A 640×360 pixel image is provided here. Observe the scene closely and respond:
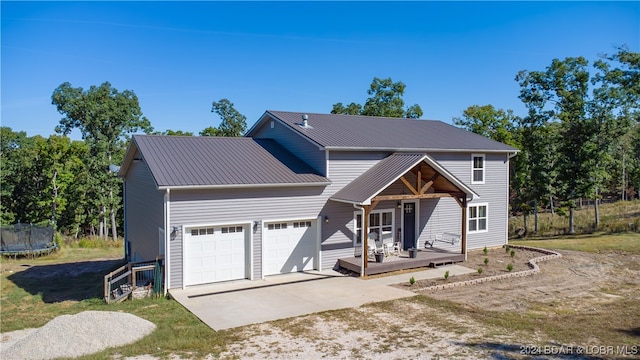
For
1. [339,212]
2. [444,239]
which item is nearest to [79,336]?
[339,212]

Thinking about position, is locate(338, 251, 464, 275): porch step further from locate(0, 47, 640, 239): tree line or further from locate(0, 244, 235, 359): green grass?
locate(0, 47, 640, 239): tree line

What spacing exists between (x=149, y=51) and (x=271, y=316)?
1958cm

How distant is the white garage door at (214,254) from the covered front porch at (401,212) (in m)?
3.77

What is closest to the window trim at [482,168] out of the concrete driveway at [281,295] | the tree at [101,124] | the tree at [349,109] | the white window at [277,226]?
the concrete driveway at [281,295]

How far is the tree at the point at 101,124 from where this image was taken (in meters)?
34.0

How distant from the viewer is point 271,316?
1105 cm

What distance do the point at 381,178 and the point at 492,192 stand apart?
26.6ft

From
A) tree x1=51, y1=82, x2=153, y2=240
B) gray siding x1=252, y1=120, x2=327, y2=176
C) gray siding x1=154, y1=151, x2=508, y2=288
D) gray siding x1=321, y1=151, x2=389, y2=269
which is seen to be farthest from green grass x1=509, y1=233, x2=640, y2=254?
tree x1=51, y1=82, x2=153, y2=240

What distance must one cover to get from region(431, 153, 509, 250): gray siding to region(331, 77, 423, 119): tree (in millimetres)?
21480

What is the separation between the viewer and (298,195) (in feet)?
51.3

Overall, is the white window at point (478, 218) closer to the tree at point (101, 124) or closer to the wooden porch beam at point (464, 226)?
the wooden porch beam at point (464, 226)

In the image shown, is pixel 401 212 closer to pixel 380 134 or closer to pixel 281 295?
pixel 380 134

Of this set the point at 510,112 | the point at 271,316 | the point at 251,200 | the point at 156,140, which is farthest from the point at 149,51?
the point at 510,112

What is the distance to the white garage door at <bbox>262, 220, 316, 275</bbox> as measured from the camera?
15.3 meters
